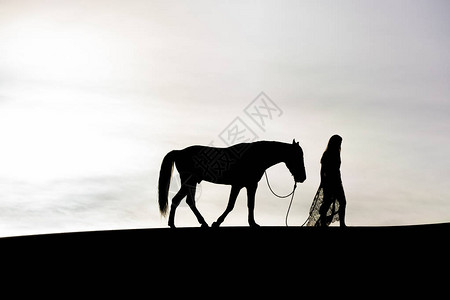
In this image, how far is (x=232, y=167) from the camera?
54.9 ft

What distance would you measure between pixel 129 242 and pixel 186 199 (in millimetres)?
2141

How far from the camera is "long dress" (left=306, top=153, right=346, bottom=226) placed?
1669cm

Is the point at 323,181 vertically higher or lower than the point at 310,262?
higher

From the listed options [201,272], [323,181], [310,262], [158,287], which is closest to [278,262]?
[310,262]

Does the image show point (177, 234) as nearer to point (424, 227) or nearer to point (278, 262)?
point (278, 262)

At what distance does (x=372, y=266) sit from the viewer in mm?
13734

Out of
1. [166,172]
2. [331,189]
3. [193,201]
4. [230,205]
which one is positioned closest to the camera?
[230,205]

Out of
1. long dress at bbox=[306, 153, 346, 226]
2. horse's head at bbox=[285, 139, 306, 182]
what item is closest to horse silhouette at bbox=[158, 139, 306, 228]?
horse's head at bbox=[285, 139, 306, 182]

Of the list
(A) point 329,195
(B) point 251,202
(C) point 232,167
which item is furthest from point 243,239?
(A) point 329,195

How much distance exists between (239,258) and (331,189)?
3628 millimetres

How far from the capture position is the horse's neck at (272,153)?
16.8m

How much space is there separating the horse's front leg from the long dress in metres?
1.51

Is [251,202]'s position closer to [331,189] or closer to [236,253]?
[331,189]

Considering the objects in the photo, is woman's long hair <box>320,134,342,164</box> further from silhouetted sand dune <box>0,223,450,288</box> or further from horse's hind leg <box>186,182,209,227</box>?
horse's hind leg <box>186,182,209,227</box>
